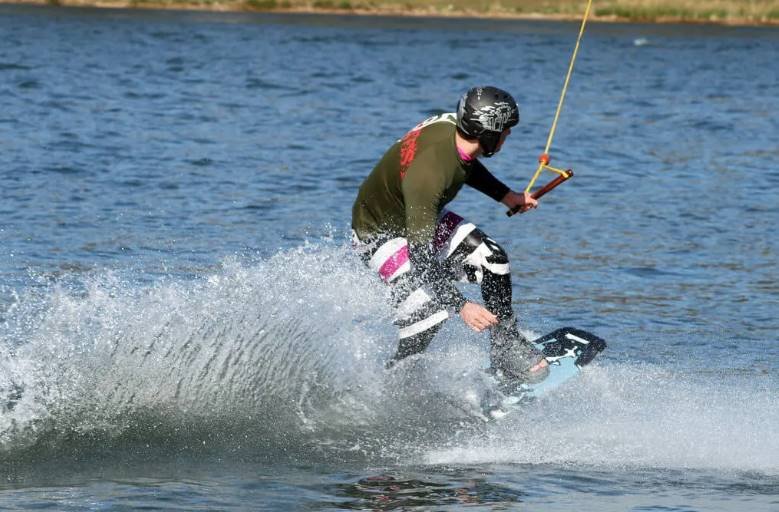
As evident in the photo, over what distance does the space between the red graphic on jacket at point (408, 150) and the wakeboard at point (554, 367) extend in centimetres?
156

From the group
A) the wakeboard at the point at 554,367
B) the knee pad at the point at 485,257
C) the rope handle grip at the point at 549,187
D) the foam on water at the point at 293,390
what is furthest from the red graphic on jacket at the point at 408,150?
the wakeboard at the point at 554,367

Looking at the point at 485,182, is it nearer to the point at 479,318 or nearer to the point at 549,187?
the point at 549,187

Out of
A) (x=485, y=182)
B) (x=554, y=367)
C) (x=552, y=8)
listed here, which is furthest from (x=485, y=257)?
(x=552, y=8)

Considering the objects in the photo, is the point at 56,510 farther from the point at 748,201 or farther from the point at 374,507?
the point at 748,201

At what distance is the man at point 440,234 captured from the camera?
7641 mm

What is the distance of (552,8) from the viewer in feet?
228

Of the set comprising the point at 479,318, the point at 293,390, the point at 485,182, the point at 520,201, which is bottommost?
the point at 293,390

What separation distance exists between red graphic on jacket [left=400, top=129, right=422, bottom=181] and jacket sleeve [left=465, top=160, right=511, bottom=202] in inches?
25.0

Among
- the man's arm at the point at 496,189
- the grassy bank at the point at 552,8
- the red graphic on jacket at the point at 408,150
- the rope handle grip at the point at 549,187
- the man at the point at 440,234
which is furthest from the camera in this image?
the grassy bank at the point at 552,8

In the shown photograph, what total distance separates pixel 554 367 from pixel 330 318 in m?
1.43

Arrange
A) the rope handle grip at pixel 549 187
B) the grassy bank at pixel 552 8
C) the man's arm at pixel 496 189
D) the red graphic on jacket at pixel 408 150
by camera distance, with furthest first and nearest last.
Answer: the grassy bank at pixel 552 8 → the man's arm at pixel 496 189 → the rope handle grip at pixel 549 187 → the red graphic on jacket at pixel 408 150

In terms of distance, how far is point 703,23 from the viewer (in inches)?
2628

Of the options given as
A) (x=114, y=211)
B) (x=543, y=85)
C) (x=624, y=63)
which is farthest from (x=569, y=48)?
(x=114, y=211)

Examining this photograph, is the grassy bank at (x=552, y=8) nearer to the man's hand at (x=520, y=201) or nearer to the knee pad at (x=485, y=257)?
the man's hand at (x=520, y=201)
